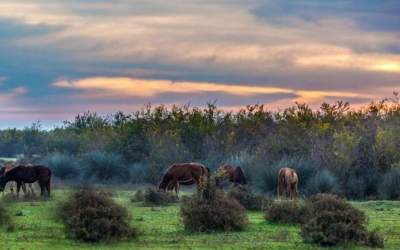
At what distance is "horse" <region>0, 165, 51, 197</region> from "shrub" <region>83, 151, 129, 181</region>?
17828 millimetres

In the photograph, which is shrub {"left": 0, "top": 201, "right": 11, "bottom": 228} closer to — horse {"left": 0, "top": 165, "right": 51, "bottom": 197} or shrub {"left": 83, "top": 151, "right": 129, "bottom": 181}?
horse {"left": 0, "top": 165, "right": 51, "bottom": 197}

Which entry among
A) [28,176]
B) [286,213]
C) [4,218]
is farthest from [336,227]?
[28,176]

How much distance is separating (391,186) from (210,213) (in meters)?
22.0

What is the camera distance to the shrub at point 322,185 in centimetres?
4536

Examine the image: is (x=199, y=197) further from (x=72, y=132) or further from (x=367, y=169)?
(x=72, y=132)

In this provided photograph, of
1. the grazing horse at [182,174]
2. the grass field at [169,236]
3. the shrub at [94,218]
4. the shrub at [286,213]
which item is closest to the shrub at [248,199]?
the grass field at [169,236]

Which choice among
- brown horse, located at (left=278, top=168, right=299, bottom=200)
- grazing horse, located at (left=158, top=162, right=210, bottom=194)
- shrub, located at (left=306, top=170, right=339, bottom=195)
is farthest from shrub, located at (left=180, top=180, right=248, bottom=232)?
shrub, located at (left=306, top=170, right=339, bottom=195)

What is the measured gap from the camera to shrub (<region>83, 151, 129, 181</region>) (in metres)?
61.9

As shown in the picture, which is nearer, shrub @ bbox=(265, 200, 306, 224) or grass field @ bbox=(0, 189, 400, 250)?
grass field @ bbox=(0, 189, 400, 250)

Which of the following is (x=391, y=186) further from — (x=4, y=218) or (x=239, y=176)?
(x=4, y=218)

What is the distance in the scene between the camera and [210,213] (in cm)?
2631

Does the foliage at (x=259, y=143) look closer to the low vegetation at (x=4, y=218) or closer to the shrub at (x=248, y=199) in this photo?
the shrub at (x=248, y=199)

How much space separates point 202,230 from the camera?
86.1ft

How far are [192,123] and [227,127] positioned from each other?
2.83 meters
